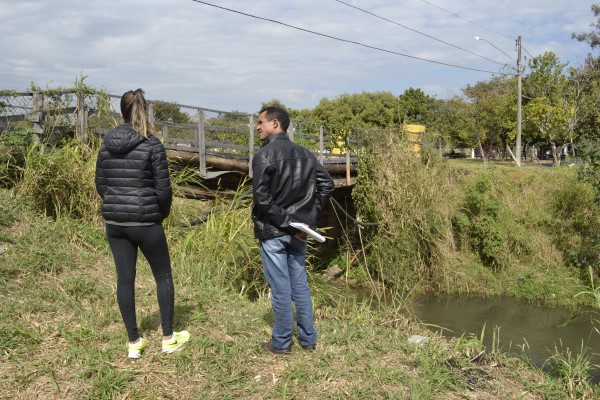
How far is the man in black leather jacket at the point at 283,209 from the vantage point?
3736 mm

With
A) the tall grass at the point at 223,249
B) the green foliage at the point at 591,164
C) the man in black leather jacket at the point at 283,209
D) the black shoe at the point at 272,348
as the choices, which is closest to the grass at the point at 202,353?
the black shoe at the point at 272,348

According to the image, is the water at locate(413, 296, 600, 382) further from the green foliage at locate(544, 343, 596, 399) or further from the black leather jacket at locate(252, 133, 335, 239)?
the black leather jacket at locate(252, 133, 335, 239)

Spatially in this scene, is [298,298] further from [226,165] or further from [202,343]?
[226,165]

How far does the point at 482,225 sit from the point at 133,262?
12.9m

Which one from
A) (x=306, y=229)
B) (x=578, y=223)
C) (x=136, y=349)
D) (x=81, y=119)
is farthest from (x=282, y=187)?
(x=578, y=223)

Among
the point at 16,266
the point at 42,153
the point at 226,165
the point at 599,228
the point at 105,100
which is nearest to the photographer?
the point at 16,266

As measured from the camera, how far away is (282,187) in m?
3.80

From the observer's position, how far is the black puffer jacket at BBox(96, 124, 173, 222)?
3.61 metres

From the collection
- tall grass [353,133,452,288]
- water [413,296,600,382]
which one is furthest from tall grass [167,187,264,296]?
tall grass [353,133,452,288]

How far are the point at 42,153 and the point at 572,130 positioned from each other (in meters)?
23.7

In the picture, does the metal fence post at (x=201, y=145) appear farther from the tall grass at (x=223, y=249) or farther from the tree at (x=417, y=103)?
the tree at (x=417, y=103)

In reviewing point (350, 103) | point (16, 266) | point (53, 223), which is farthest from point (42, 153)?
point (350, 103)

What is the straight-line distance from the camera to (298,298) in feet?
13.0

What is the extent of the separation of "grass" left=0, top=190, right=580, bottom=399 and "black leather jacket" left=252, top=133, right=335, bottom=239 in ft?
3.19
